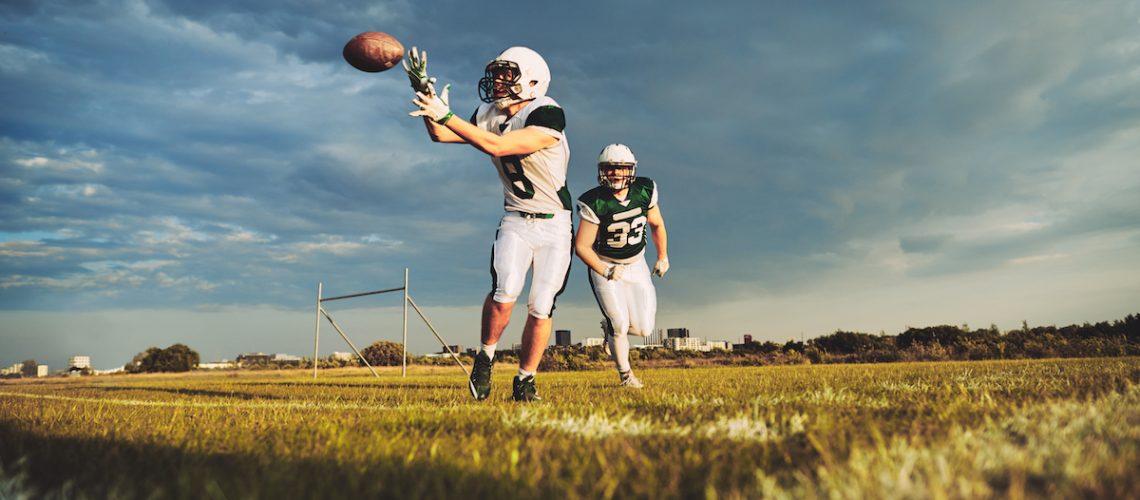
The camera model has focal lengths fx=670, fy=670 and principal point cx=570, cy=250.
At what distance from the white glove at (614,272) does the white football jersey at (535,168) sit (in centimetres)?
116

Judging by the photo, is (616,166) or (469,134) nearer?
(469,134)

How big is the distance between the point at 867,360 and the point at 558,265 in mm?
13729

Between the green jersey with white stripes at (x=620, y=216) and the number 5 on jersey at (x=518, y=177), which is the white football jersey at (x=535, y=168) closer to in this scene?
the number 5 on jersey at (x=518, y=177)

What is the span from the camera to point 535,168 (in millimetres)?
5242

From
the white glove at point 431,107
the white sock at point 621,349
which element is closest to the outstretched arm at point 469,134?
the white glove at point 431,107

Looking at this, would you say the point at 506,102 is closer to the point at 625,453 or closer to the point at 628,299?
the point at 628,299

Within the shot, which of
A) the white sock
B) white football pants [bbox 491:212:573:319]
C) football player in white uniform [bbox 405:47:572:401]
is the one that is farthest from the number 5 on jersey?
the white sock

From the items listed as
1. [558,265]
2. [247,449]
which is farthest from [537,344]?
[247,449]

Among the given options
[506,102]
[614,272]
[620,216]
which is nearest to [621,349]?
[614,272]

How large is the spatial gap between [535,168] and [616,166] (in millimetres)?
1200

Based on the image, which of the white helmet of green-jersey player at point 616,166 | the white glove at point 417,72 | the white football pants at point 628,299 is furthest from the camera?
the white football pants at point 628,299

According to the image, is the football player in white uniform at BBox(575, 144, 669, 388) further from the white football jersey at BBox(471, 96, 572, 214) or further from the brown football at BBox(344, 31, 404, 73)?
the brown football at BBox(344, 31, 404, 73)

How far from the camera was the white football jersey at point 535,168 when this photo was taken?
16.9 feet

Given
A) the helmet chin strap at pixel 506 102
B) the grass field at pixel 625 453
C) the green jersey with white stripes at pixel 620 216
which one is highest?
the helmet chin strap at pixel 506 102
